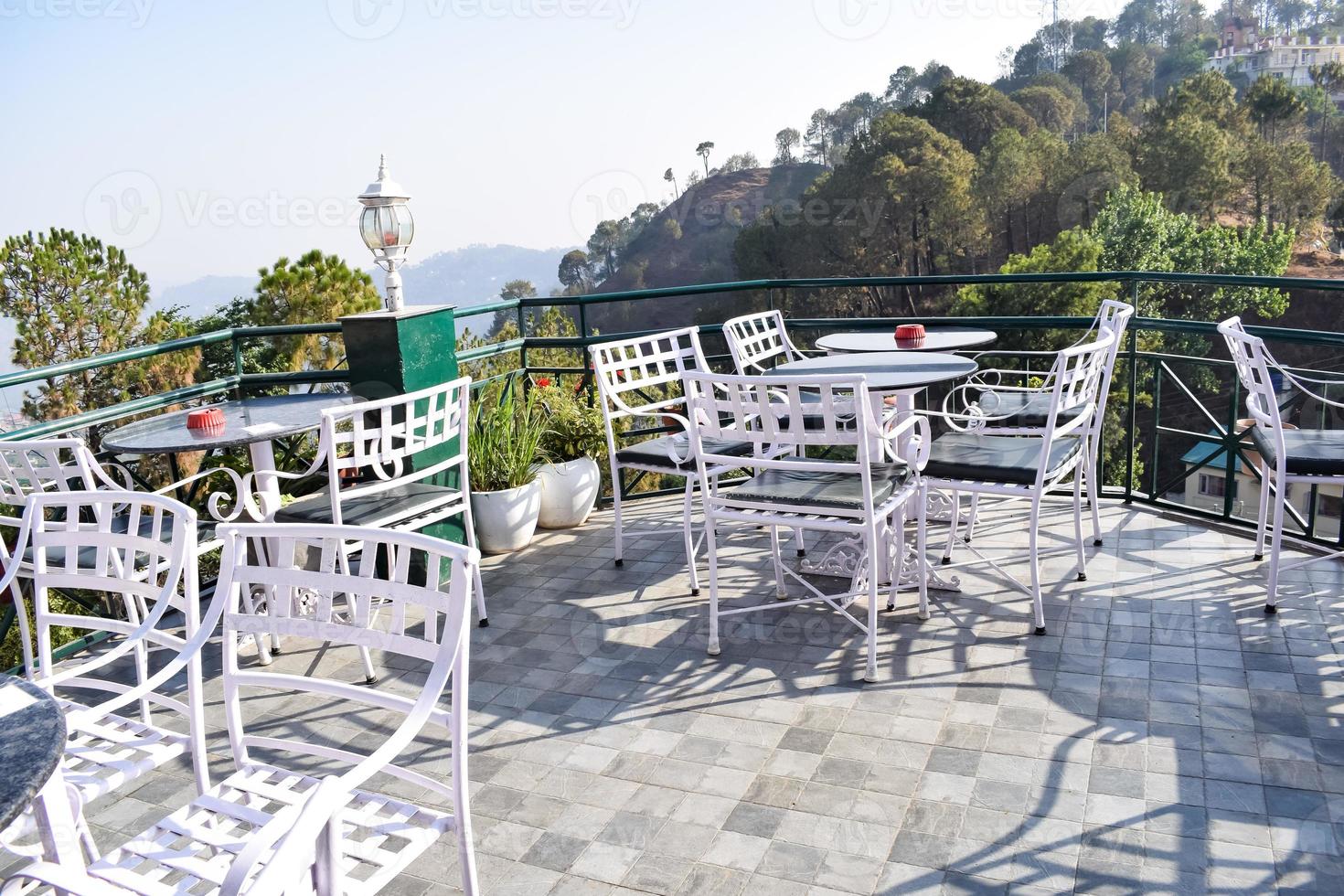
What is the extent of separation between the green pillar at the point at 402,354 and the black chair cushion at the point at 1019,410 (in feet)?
7.14

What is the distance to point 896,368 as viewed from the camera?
3377 millimetres

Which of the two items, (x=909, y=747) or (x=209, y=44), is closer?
(x=909, y=747)

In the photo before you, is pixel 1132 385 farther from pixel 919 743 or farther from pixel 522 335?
pixel 522 335

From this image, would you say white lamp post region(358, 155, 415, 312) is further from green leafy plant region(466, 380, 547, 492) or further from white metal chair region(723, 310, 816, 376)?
white metal chair region(723, 310, 816, 376)

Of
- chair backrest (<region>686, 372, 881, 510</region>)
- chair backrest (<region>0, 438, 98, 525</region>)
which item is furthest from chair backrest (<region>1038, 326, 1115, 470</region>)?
chair backrest (<region>0, 438, 98, 525</region>)

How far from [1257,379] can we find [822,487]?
1.50 metres

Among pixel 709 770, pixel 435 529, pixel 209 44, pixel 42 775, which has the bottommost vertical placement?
pixel 709 770

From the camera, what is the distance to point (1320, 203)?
131ft

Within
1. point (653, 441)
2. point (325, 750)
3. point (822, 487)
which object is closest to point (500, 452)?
point (653, 441)

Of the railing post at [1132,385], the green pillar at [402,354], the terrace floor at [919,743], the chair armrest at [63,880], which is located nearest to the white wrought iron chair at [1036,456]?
the terrace floor at [919,743]

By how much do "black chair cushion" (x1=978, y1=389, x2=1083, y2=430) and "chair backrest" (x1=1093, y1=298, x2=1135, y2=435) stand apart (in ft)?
0.41

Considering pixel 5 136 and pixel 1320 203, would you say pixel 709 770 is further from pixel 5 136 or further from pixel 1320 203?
pixel 5 136

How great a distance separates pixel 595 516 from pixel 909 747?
2.51 metres

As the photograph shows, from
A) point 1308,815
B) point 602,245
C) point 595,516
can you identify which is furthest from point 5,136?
point 1308,815
